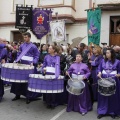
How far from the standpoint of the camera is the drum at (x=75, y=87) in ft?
21.3

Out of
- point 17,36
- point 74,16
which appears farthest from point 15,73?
point 17,36

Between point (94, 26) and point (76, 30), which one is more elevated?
point (76, 30)

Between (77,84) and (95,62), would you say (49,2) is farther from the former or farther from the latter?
(77,84)

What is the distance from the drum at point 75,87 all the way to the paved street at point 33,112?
0.68 meters

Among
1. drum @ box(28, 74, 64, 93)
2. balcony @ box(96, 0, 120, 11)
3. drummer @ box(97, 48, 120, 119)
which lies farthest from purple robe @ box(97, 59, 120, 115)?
balcony @ box(96, 0, 120, 11)

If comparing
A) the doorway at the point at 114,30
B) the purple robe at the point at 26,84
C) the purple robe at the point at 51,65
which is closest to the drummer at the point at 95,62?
the purple robe at the point at 51,65

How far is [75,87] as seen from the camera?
6.50 meters

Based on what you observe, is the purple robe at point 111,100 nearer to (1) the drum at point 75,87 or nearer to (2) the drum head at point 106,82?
(2) the drum head at point 106,82

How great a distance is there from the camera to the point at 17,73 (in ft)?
22.4

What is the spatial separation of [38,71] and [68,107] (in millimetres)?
1698

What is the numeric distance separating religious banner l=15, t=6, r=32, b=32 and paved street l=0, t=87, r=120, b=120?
9090 mm

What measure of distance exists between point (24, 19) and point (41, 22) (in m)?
1.29

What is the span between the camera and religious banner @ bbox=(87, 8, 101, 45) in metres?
11.4

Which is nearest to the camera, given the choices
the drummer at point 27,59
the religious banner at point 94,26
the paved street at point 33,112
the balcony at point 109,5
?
the paved street at point 33,112
